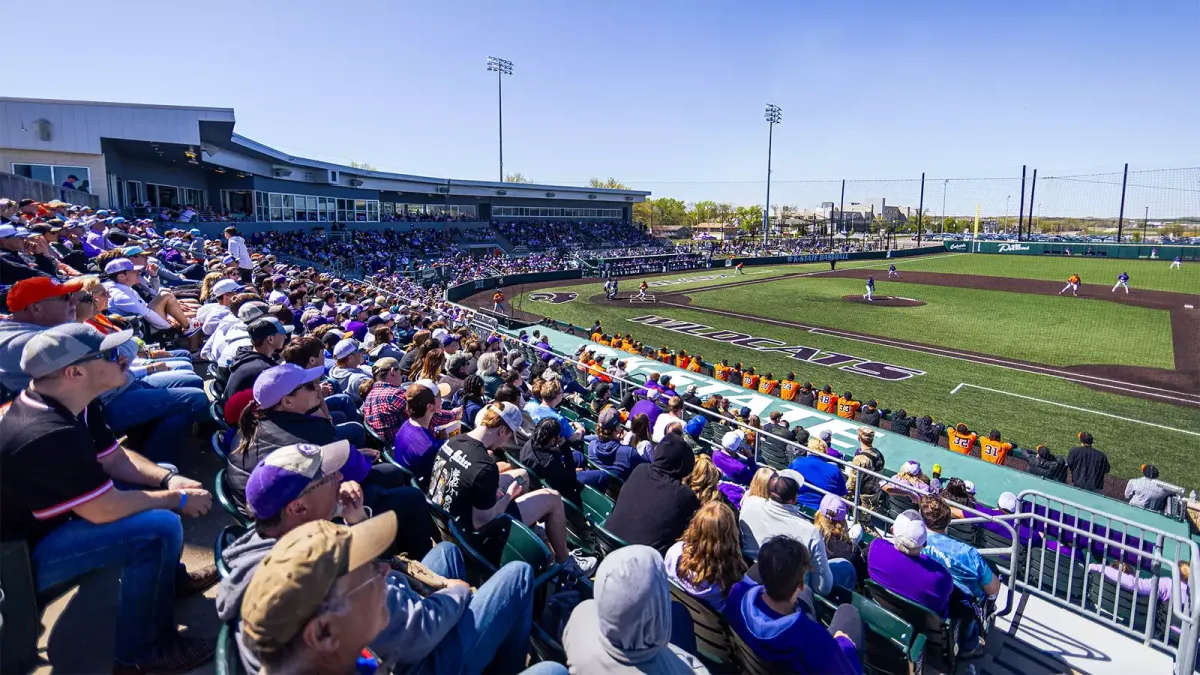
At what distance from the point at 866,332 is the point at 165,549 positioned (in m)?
27.9

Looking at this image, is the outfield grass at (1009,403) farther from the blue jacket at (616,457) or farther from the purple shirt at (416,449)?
the purple shirt at (416,449)

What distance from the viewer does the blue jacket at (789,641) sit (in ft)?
9.86

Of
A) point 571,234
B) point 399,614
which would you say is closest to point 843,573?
point 399,614

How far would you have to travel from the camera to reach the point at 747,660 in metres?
3.28

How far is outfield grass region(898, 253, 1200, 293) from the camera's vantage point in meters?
45.8

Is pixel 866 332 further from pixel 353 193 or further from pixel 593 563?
pixel 353 193

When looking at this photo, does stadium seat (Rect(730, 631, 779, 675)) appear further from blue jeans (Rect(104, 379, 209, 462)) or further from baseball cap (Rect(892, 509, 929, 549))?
blue jeans (Rect(104, 379, 209, 462))

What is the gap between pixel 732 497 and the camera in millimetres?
6250

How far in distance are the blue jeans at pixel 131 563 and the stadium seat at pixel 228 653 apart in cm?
104

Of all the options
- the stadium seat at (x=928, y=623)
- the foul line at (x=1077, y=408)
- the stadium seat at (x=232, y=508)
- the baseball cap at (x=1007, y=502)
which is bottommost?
the foul line at (x=1077, y=408)

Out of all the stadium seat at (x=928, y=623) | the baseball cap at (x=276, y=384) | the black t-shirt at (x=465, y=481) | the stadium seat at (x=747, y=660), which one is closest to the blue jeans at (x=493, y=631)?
the black t-shirt at (x=465, y=481)

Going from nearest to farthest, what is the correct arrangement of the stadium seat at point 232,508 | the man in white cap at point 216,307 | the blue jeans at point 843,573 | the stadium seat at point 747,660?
the stadium seat at point 747,660
the stadium seat at point 232,508
the blue jeans at point 843,573
the man in white cap at point 216,307

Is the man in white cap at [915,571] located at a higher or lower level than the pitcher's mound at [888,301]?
higher

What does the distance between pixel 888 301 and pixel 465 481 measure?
3777 centimetres
